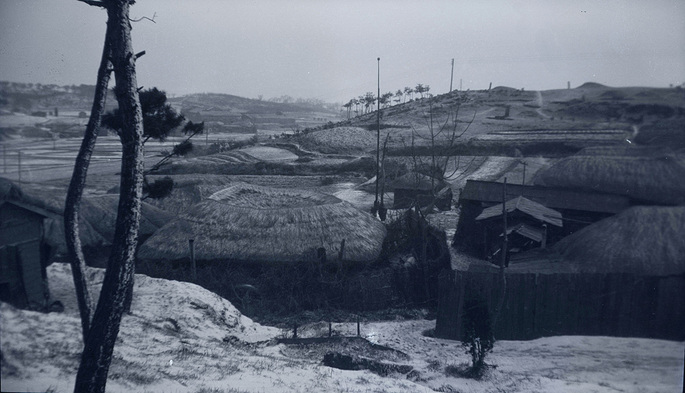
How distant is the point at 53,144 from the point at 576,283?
6128 millimetres

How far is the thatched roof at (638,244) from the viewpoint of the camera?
5.62 metres

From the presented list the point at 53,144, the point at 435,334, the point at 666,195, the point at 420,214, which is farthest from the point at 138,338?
the point at 420,214

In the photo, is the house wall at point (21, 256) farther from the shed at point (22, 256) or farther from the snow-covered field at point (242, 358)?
the snow-covered field at point (242, 358)

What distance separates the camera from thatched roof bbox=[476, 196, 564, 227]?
29.1 ft

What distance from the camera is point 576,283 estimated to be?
21.0 feet

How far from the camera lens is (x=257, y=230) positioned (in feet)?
30.0

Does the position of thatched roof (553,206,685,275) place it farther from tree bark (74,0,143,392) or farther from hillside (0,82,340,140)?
hillside (0,82,340,140)

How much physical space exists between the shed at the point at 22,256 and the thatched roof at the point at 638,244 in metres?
5.87

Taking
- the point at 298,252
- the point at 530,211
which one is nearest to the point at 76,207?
the point at 298,252

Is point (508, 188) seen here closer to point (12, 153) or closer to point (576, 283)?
point (576, 283)

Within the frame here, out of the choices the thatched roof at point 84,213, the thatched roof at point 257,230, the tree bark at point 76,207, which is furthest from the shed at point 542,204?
the thatched roof at point 84,213

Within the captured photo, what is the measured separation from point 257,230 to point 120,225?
4761 millimetres

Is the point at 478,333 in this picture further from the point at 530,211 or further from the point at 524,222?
the point at 524,222

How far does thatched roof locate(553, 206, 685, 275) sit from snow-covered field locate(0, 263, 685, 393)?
0.88 m
